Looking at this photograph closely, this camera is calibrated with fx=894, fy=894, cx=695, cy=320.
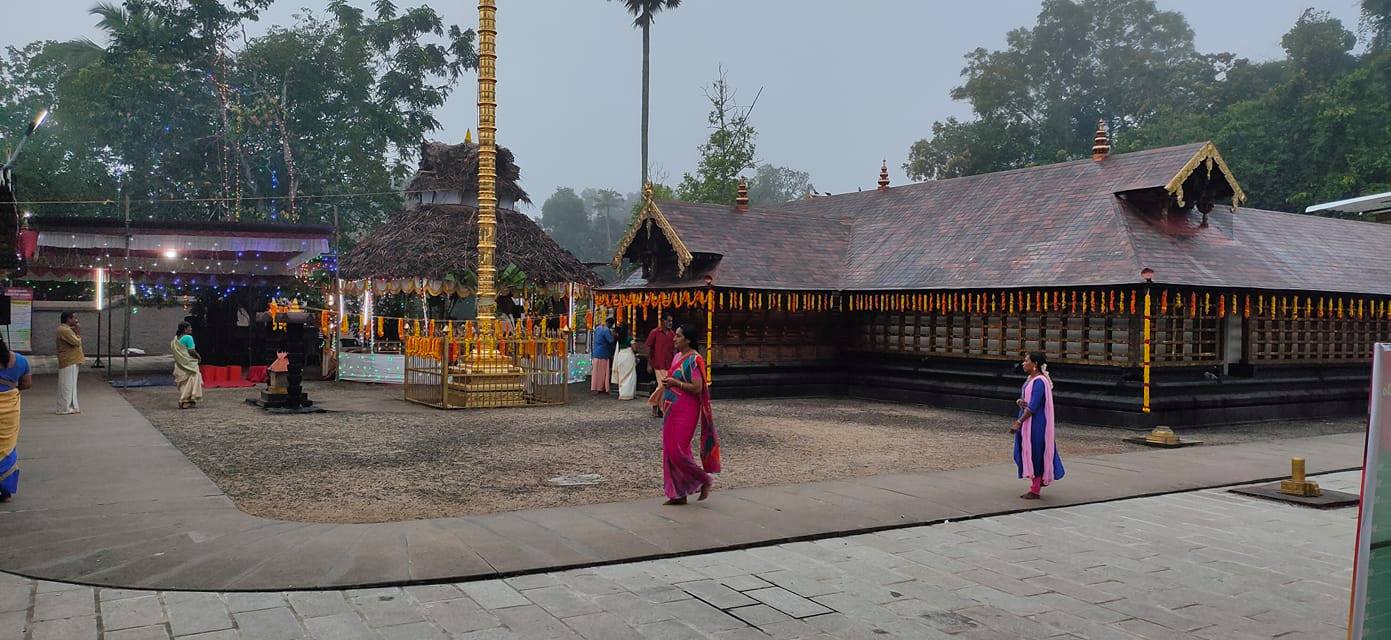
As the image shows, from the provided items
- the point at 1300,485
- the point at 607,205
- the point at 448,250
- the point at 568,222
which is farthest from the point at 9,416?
the point at 568,222

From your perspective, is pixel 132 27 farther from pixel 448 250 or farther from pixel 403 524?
pixel 403 524

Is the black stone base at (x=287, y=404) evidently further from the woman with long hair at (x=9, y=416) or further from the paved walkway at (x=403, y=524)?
the woman with long hair at (x=9, y=416)

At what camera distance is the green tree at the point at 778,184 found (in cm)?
9219

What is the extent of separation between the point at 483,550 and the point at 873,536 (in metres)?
2.97

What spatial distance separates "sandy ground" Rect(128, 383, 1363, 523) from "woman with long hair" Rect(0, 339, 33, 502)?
165 cm

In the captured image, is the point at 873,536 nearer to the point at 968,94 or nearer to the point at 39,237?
the point at 39,237

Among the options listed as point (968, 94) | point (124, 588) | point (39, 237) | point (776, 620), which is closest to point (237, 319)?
point (39, 237)

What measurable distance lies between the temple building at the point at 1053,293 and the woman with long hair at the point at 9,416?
1106cm

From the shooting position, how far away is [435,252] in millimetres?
23750

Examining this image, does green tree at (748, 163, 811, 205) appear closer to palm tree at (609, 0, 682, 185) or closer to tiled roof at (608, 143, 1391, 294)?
palm tree at (609, 0, 682, 185)

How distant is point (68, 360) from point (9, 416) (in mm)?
6940

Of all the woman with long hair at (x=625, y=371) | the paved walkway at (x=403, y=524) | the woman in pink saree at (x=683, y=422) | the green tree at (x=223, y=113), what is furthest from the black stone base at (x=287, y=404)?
the green tree at (x=223, y=113)

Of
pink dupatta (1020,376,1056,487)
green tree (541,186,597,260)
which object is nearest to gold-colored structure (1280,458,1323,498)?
pink dupatta (1020,376,1056,487)

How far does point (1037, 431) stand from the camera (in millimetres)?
8430
